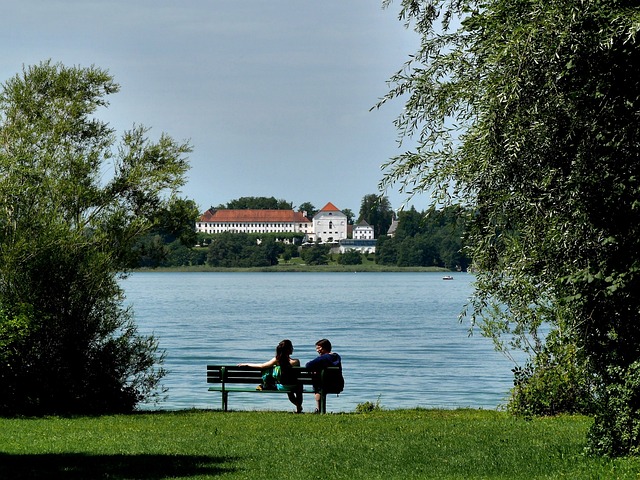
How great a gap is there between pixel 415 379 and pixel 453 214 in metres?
24.8

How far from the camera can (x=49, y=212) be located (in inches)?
758

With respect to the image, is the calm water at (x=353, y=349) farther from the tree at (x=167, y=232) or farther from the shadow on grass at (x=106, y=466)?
the shadow on grass at (x=106, y=466)

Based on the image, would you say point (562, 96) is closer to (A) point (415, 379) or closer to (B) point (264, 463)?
(B) point (264, 463)

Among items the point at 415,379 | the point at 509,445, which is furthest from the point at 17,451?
the point at 415,379

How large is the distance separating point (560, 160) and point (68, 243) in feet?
36.5

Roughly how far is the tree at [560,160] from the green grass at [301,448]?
1.23 metres

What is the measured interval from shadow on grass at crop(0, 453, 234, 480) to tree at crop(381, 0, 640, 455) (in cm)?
369

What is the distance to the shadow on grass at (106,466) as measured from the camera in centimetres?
1079

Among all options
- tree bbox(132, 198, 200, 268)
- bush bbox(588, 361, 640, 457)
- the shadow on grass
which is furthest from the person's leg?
bush bbox(588, 361, 640, 457)

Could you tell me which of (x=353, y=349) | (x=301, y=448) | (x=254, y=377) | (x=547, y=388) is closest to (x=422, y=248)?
(x=353, y=349)

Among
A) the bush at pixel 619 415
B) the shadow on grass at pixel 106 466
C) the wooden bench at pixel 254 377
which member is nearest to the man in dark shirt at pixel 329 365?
the wooden bench at pixel 254 377

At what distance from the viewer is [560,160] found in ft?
34.1

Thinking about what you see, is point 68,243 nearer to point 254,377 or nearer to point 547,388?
point 254,377

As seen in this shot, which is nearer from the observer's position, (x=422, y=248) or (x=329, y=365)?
(x=329, y=365)
